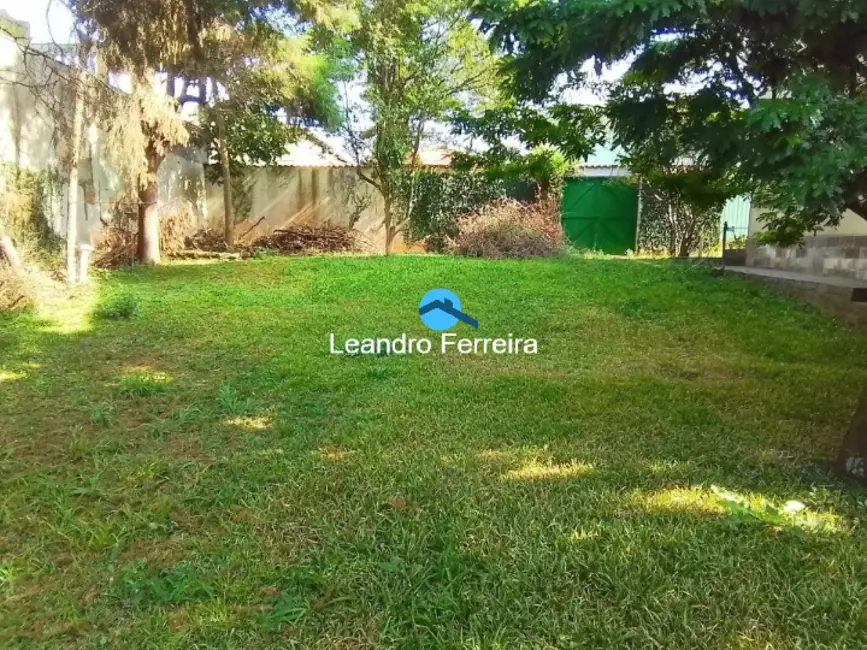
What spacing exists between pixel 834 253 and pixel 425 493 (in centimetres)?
671

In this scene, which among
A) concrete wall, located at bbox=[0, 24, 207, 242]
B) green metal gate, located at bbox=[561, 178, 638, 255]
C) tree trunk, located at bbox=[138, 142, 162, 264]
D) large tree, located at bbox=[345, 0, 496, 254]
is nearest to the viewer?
concrete wall, located at bbox=[0, 24, 207, 242]

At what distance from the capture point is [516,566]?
2000 millimetres

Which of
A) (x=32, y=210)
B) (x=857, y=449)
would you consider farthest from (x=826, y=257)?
(x=32, y=210)

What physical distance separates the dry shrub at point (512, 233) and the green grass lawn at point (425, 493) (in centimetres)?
477

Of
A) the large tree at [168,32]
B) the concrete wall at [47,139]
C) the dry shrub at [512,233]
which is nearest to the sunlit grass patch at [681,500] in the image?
the large tree at [168,32]

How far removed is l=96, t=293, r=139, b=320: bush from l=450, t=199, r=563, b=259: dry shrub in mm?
5535

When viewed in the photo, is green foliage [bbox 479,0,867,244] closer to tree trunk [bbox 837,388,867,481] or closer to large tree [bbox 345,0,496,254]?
tree trunk [bbox 837,388,867,481]

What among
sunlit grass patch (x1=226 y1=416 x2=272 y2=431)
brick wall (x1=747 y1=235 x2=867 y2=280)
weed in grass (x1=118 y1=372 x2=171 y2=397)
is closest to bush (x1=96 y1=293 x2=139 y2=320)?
weed in grass (x1=118 y1=372 x2=171 y2=397)

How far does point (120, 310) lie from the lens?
5.68 meters

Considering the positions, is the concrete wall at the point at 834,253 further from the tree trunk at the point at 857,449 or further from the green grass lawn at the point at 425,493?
the tree trunk at the point at 857,449

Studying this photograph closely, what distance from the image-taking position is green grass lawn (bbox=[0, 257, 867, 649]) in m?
1.79

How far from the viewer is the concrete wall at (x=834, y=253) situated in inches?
261

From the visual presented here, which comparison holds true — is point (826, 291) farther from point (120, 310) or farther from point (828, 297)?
point (120, 310)

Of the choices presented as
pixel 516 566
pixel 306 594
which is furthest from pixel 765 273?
pixel 306 594
